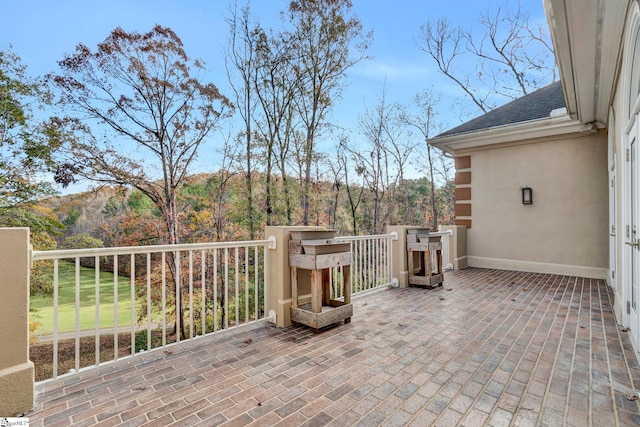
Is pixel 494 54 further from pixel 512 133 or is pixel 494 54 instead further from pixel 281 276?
pixel 281 276

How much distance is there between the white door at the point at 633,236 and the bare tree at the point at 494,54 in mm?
11429

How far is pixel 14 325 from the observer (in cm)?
178

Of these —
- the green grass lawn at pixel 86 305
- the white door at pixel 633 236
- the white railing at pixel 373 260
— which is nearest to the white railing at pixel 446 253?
the white railing at pixel 373 260

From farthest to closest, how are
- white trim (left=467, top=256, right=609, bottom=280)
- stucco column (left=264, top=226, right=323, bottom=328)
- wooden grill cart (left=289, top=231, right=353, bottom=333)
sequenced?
white trim (left=467, top=256, right=609, bottom=280), stucco column (left=264, top=226, right=323, bottom=328), wooden grill cart (left=289, top=231, right=353, bottom=333)

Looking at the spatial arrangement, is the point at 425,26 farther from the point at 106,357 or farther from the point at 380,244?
the point at 106,357

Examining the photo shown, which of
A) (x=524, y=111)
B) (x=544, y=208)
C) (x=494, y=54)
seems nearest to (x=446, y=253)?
(x=544, y=208)

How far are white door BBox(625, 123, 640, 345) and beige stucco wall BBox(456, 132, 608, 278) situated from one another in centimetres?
368

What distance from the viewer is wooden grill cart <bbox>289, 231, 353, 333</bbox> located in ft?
10.3

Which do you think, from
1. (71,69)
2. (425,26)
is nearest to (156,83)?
(71,69)

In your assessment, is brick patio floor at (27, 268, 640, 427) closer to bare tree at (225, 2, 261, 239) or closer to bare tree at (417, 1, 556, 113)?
bare tree at (225, 2, 261, 239)

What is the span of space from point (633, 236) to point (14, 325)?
4.80 metres

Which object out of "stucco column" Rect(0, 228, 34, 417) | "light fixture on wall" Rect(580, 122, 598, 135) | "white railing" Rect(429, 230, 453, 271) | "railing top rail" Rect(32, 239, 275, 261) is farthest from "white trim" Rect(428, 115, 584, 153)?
"stucco column" Rect(0, 228, 34, 417)

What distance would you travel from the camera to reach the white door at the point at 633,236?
251 cm

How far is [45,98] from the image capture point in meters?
7.11
